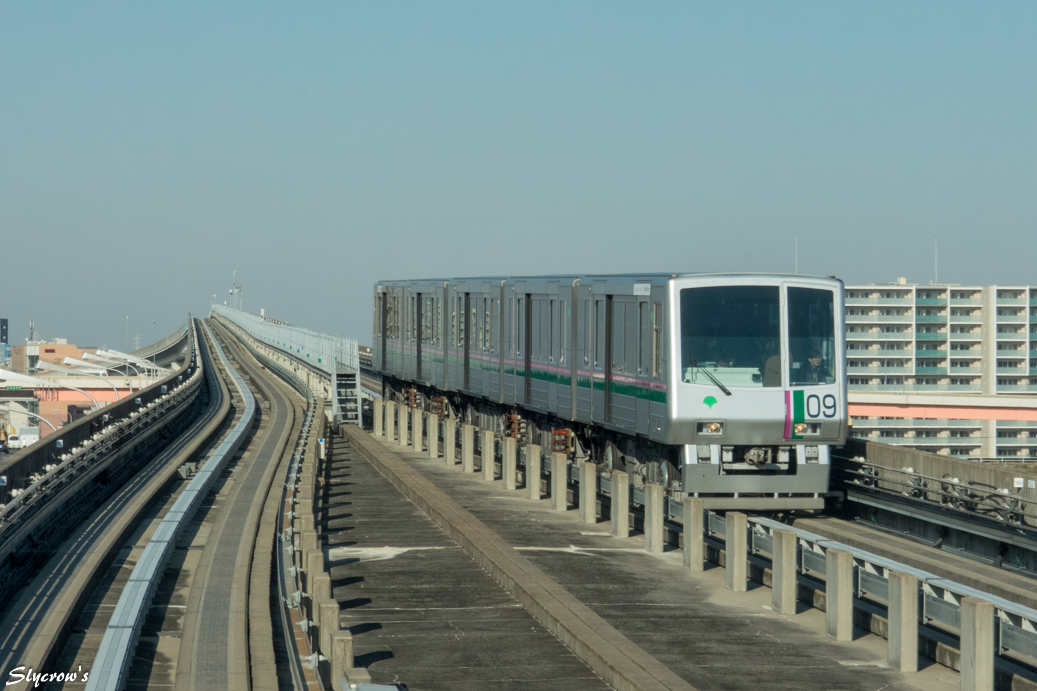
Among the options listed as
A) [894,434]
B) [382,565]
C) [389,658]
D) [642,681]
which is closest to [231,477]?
[382,565]

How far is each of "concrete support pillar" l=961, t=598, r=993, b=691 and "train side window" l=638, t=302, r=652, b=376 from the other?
31.2 feet

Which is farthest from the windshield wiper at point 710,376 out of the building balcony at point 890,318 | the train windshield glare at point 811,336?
the building balcony at point 890,318

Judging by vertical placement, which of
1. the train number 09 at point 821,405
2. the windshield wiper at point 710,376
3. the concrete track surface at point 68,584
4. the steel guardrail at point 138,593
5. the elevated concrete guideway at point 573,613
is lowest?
the concrete track surface at point 68,584

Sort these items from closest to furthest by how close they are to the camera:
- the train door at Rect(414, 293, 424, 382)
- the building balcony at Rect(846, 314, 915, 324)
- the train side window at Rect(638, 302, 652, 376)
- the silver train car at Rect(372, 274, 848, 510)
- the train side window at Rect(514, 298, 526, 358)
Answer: the silver train car at Rect(372, 274, 848, 510) < the train side window at Rect(638, 302, 652, 376) < the train side window at Rect(514, 298, 526, 358) < the train door at Rect(414, 293, 424, 382) < the building balcony at Rect(846, 314, 915, 324)

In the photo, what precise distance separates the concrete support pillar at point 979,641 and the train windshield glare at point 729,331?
8545 mm

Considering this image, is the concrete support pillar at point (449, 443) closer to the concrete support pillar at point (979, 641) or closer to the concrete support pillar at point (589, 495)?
the concrete support pillar at point (589, 495)

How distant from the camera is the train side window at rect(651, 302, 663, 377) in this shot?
1820cm

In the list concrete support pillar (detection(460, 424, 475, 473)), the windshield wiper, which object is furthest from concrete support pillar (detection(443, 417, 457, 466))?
the windshield wiper

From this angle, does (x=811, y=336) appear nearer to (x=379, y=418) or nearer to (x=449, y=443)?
(x=449, y=443)

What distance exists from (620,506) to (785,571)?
4.91m

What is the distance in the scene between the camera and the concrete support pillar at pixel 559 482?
64.9 ft

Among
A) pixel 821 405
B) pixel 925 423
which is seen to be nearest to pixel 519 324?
pixel 821 405

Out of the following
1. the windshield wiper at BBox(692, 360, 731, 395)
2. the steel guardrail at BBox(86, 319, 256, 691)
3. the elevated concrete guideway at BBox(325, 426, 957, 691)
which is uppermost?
the windshield wiper at BBox(692, 360, 731, 395)

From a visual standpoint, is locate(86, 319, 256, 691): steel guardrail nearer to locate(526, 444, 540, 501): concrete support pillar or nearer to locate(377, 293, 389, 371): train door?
locate(526, 444, 540, 501): concrete support pillar
